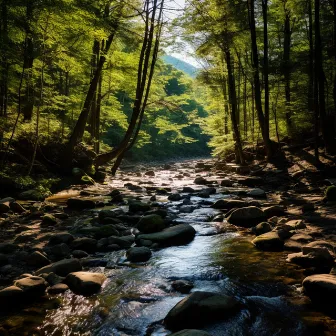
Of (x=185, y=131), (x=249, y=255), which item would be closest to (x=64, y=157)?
(x=249, y=255)

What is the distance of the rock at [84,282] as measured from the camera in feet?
12.7

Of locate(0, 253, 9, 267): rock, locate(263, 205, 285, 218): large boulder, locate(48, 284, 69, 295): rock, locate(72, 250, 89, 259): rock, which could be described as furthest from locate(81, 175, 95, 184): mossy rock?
locate(48, 284, 69, 295): rock

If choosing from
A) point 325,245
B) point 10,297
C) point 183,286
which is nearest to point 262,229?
point 325,245

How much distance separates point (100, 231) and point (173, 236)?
147cm

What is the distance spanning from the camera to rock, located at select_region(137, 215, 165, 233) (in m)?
6.62

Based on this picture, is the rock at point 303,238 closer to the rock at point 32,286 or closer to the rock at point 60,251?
the rock at point 60,251

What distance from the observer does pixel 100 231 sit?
6316 mm

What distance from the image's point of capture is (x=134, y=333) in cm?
307

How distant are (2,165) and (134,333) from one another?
7.87 meters

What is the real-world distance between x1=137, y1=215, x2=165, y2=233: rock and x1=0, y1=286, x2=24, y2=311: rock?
10.7ft

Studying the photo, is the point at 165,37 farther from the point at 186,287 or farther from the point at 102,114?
the point at 186,287

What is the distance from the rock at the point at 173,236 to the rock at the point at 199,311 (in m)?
2.49

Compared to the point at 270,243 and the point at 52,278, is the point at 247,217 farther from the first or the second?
the point at 52,278

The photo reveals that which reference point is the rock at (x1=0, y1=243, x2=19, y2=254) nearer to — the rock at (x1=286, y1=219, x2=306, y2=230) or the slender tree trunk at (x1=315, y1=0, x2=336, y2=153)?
the rock at (x1=286, y1=219, x2=306, y2=230)
